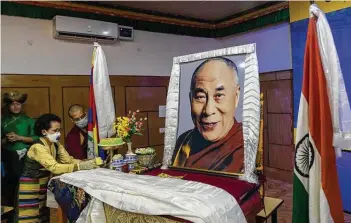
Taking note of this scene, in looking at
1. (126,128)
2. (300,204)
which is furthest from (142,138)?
(300,204)

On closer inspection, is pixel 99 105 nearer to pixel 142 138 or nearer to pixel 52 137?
pixel 52 137

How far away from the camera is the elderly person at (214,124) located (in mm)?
1902

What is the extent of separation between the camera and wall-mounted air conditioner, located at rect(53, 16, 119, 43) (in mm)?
3592

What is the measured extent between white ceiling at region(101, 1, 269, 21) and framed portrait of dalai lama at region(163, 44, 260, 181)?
2061 mm

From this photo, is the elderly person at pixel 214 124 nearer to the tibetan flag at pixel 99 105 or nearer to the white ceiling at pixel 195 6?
the tibetan flag at pixel 99 105

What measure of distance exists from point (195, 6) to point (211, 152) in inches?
110

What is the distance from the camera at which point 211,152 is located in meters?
1.97

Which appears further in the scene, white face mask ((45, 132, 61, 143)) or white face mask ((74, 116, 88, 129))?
white face mask ((74, 116, 88, 129))

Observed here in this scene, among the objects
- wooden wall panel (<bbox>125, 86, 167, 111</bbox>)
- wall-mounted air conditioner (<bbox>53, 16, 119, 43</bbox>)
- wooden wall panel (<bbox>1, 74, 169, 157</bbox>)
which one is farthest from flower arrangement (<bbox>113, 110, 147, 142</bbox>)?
wooden wall panel (<bbox>125, 86, 167, 111</bbox>)

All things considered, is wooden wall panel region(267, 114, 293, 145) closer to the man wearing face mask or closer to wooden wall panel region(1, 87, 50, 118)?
the man wearing face mask

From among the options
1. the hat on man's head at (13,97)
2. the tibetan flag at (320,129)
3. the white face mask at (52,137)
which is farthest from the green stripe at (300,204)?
the hat on man's head at (13,97)

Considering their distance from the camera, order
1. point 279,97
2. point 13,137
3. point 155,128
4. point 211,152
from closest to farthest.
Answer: point 211,152, point 13,137, point 279,97, point 155,128

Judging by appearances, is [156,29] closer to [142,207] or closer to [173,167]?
[173,167]

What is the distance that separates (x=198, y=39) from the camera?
4988 mm
